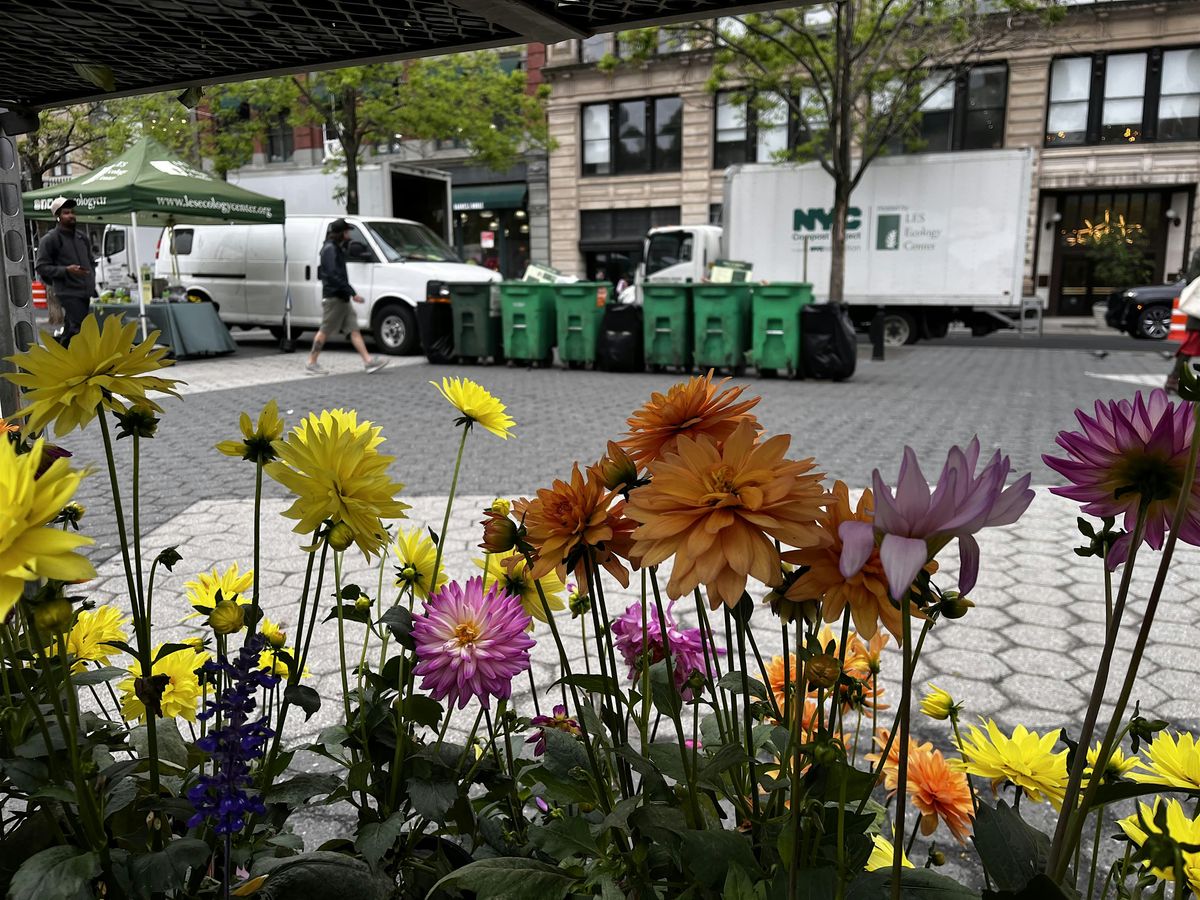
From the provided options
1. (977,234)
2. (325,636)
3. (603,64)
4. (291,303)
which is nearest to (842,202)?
(977,234)

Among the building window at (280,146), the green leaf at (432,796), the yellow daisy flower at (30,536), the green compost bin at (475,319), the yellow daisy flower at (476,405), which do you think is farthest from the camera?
the building window at (280,146)

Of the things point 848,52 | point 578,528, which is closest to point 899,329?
point 848,52

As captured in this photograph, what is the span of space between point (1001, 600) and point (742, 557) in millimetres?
3898

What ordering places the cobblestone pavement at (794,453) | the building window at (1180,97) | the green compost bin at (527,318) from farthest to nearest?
the building window at (1180,97) < the green compost bin at (527,318) < the cobblestone pavement at (794,453)

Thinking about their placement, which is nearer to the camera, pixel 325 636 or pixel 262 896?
pixel 262 896

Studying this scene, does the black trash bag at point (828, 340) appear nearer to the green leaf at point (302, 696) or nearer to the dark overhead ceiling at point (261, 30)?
the dark overhead ceiling at point (261, 30)

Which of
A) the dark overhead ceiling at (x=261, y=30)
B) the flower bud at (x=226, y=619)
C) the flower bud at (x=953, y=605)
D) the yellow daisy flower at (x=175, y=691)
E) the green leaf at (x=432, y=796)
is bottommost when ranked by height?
the yellow daisy flower at (x=175, y=691)

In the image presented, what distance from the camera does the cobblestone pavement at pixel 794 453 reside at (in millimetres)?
3471

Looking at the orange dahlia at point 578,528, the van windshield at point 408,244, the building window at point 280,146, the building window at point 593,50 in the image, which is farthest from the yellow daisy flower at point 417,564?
the building window at point 280,146

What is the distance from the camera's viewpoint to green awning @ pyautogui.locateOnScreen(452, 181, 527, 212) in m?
33.0

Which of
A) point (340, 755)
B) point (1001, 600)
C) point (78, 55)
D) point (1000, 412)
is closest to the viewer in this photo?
point (340, 755)

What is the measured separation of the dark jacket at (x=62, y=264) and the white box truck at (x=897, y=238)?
407 inches

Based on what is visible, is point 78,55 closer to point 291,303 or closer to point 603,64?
point 291,303

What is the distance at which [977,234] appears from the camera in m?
17.8
